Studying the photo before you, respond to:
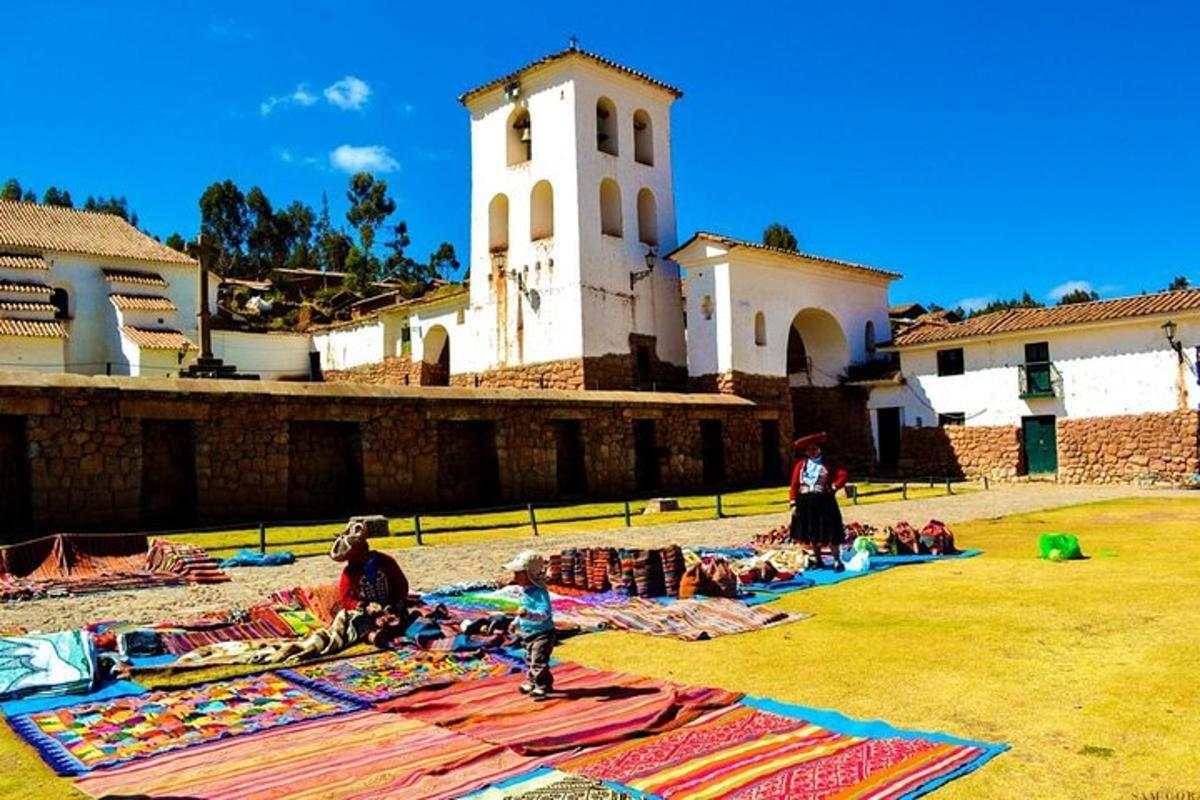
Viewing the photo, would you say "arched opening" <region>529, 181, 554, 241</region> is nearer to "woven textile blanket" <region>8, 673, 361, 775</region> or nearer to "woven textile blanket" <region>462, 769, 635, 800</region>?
"woven textile blanket" <region>8, 673, 361, 775</region>

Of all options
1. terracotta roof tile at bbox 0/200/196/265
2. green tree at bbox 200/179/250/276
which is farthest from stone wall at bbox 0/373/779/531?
green tree at bbox 200/179/250/276

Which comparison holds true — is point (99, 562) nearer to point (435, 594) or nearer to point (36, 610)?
point (36, 610)

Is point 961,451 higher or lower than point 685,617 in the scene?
higher

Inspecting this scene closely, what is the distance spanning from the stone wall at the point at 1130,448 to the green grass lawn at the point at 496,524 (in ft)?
22.9

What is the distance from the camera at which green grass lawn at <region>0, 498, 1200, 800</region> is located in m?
4.04

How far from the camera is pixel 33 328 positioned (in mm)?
26094

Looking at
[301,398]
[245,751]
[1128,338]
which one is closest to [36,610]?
[245,751]

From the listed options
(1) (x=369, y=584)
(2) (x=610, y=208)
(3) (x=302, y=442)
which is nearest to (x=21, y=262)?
(3) (x=302, y=442)

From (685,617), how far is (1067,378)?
22.5 metres

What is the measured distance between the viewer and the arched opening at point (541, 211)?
92.4 feet

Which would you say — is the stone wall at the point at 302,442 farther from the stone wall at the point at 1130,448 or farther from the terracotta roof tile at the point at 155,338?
the terracotta roof tile at the point at 155,338

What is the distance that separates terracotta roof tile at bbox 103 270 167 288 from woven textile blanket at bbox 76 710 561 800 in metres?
29.1

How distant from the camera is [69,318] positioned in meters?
28.7

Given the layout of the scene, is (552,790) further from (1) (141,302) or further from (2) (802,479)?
(1) (141,302)
